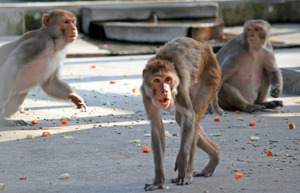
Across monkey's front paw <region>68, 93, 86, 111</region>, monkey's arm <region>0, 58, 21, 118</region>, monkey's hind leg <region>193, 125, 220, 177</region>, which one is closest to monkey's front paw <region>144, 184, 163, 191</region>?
monkey's hind leg <region>193, 125, 220, 177</region>

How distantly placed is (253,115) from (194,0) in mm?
10723

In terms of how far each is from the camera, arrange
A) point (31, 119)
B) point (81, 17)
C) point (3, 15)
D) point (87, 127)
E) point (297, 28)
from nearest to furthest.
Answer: point (87, 127) < point (31, 119) < point (3, 15) < point (81, 17) < point (297, 28)

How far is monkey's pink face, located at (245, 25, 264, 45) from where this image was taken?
7477 millimetres

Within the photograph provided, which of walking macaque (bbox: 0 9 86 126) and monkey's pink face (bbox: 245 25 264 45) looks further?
monkey's pink face (bbox: 245 25 264 45)

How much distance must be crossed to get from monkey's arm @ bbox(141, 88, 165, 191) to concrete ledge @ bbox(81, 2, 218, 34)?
10.9m

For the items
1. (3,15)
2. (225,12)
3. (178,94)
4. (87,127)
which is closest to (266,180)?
(178,94)

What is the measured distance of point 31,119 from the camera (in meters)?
7.20

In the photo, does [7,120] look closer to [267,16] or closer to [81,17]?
[81,17]

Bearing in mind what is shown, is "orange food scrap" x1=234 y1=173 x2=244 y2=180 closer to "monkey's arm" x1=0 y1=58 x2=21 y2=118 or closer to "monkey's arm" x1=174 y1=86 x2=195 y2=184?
"monkey's arm" x1=174 y1=86 x2=195 y2=184

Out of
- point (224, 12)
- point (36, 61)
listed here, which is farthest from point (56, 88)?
point (224, 12)

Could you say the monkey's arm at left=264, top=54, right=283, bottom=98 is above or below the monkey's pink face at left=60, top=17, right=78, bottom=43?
below

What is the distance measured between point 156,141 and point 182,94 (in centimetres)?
43

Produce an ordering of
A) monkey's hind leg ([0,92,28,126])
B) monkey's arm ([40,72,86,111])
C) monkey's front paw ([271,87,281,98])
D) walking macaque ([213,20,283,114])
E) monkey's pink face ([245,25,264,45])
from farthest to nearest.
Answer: walking macaque ([213,20,283,114]) < monkey's front paw ([271,87,281,98]) < monkey's pink face ([245,25,264,45]) < monkey's arm ([40,72,86,111]) < monkey's hind leg ([0,92,28,126])

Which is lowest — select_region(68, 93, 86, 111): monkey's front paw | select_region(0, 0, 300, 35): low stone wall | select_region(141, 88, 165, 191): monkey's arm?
select_region(0, 0, 300, 35): low stone wall
